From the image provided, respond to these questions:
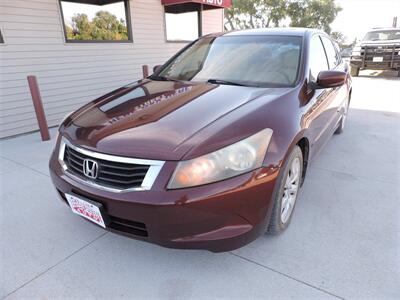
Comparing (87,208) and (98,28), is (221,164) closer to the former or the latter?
(87,208)

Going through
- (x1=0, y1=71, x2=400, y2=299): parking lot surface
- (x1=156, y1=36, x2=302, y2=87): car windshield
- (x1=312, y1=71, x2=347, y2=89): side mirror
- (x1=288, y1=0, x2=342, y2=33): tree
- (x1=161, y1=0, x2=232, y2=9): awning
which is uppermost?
(x1=288, y1=0, x2=342, y2=33): tree

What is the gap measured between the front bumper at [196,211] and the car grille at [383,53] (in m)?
11.3

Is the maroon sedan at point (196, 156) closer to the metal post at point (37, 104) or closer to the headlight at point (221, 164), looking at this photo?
the headlight at point (221, 164)

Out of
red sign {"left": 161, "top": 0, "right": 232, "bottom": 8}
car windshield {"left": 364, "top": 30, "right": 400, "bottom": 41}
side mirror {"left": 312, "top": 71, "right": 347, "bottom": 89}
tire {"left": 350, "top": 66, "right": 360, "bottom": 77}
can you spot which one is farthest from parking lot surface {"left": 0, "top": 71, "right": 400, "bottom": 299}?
car windshield {"left": 364, "top": 30, "right": 400, "bottom": 41}

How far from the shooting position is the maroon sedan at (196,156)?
60.4 inches

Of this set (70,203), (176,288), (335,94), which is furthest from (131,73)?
(176,288)

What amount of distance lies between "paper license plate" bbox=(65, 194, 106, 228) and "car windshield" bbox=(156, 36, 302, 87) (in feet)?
4.62

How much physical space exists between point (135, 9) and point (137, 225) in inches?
244

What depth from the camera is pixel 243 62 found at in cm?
262

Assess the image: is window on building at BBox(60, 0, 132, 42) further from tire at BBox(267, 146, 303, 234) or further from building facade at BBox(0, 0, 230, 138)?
tire at BBox(267, 146, 303, 234)

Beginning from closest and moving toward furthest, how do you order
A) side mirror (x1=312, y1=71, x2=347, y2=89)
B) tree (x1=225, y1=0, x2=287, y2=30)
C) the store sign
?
side mirror (x1=312, y1=71, x2=347, y2=89), the store sign, tree (x1=225, y1=0, x2=287, y2=30)

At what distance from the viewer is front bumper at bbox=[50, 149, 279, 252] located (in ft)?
4.96

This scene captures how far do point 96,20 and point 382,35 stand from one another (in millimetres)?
10482

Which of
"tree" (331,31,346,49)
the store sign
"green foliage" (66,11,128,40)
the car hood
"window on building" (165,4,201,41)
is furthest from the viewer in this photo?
"tree" (331,31,346,49)
